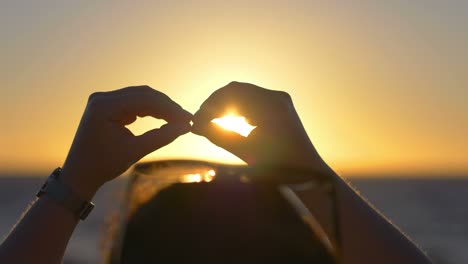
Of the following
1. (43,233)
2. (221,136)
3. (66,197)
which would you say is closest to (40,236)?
(43,233)

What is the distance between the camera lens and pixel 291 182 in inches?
54.9

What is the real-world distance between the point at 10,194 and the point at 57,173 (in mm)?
62333

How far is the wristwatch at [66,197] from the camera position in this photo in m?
2.34

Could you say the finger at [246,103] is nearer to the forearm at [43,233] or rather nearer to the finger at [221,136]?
the finger at [221,136]

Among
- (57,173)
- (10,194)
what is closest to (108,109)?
(57,173)

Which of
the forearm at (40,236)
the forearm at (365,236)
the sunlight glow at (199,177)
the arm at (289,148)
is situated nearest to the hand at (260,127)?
the arm at (289,148)

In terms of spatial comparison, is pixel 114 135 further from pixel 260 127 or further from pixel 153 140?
pixel 260 127

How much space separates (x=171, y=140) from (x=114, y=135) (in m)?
0.17

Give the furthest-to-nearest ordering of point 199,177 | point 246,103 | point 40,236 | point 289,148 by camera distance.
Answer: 1. point 246,103
2. point 289,148
3. point 40,236
4. point 199,177

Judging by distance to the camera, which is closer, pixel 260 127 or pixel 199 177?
pixel 199 177

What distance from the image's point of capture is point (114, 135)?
2.38 meters

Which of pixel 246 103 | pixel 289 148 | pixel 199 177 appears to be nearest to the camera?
pixel 199 177

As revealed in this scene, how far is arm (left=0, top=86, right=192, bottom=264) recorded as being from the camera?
2.27m

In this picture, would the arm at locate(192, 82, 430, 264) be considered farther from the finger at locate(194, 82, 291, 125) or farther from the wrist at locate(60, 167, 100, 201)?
the wrist at locate(60, 167, 100, 201)
